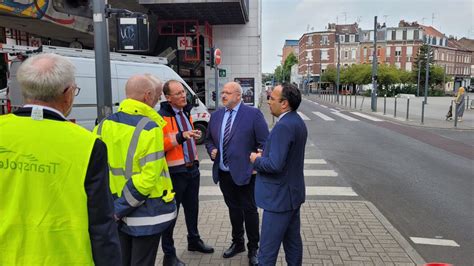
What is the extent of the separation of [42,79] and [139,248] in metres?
1.59

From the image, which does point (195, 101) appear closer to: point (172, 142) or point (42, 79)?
point (172, 142)

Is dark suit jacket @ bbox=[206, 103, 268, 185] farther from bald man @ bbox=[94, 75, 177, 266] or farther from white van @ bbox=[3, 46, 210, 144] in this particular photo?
white van @ bbox=[3, 46, 210, 144]

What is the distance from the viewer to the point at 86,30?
51.8ft

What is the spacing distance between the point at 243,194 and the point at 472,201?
4.40 metres

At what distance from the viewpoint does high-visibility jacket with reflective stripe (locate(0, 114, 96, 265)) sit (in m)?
1.56

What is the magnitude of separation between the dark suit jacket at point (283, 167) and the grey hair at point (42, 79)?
1.69 metres

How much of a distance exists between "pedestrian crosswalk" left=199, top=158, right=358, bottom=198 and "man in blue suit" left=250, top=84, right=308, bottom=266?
11.3 feet

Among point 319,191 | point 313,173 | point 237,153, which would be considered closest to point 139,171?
point 237,153

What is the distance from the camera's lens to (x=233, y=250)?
4.06m

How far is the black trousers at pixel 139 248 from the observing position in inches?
110

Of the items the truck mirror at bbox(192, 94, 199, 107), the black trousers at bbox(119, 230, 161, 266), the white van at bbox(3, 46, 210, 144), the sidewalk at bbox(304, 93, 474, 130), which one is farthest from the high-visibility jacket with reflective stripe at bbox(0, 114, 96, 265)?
the sidewalk at bbox(304, 93, 474, 130)

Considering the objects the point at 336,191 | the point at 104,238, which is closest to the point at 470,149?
the point at 336,191

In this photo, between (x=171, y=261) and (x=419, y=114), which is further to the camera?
(x=419, y=114)

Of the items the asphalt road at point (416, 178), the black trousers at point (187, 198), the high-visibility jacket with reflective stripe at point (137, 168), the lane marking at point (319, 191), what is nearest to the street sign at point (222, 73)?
the asphalt road at point (416, 178)
